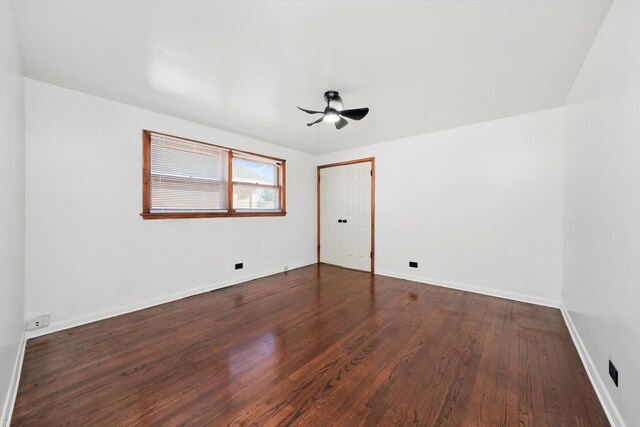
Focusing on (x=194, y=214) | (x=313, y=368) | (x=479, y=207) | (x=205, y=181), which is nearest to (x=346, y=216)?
(x=479, y=207)

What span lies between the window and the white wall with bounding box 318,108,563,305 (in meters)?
2.09

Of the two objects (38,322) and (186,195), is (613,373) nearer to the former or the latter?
(186,195)

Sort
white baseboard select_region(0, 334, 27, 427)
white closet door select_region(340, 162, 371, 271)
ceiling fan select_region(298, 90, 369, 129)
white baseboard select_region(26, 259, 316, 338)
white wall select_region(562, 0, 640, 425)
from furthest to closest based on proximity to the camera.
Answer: white closet door select_region(340, 162, 371, 271) < ceiling fan select_region(298, 90, 369, 129) < white baseboard select_region(26, 259, 316, 338) < white baseboard select_region(0, 334, 27, 427) < white wall select_region(562, 0, 640, 425)

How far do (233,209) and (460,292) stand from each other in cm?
367

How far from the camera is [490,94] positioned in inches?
102

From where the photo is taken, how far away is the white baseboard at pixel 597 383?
1322mm

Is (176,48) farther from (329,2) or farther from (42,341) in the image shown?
(42,341)

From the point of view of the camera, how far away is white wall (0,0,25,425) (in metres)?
1.33

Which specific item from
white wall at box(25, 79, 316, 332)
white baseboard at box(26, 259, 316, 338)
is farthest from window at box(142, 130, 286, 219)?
white baseboard at box(26, 259, 316, 338)

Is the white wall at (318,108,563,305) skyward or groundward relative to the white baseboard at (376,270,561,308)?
skyward

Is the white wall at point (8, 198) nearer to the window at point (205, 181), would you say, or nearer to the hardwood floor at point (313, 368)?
the hardwood floor at point (313, 368)

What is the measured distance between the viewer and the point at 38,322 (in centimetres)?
227

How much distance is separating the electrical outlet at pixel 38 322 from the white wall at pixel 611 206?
4.29 meters

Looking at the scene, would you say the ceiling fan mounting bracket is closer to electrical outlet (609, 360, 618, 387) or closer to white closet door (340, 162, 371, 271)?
white closet door (340, 162, 371, 271)
